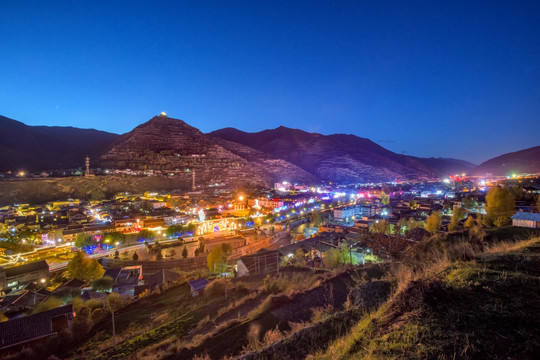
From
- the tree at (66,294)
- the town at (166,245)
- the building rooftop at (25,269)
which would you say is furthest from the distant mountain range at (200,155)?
the tree at (66,294)

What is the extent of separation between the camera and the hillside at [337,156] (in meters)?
91.3

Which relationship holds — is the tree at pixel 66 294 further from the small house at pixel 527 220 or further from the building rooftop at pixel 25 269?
the small house at pixel 527 220

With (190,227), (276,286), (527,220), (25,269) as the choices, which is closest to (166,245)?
(190,227)

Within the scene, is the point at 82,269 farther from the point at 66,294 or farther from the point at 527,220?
the point at 527,220

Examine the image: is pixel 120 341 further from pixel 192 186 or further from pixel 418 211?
pixel 192 186

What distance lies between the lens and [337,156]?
10206cm

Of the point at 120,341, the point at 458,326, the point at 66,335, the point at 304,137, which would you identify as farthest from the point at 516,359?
the point at 304,137

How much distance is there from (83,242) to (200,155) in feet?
175

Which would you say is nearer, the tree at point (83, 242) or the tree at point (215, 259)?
the tree at point (215, 259)

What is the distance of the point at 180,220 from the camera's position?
27469 mm

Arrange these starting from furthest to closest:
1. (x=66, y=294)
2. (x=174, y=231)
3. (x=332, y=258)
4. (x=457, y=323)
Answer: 1. (x=174, y=231)
2. (x=332, y=258)
3. (x=66, y=294)
4. (x=457, y=323)

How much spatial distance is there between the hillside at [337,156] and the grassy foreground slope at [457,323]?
81986 millimetres

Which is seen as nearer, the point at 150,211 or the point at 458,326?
the point at 458,326

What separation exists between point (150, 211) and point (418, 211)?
28780 millimetres
